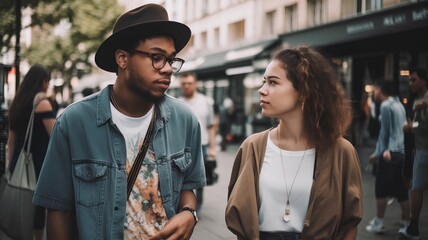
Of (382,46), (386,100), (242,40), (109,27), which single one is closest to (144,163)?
(386,100)

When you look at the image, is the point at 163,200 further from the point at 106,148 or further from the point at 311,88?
the point at 311,88

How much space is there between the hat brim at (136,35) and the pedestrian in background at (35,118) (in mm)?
2485

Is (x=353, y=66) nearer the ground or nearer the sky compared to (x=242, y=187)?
nearer the sky

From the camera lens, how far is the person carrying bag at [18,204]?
3.99 metres

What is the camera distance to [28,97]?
496 cm

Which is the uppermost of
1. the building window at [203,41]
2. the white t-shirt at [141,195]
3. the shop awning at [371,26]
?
the building window at [203,41]

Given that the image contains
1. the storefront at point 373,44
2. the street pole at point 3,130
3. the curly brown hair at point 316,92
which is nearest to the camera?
the curly brown hair at point 316,92

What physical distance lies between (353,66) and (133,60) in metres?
14.5

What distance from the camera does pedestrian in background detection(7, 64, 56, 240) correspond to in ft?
16.0

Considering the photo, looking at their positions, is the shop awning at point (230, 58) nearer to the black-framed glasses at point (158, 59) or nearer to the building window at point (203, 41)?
the building window at point (203, 41)

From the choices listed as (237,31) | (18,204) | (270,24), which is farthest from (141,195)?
(237,31)

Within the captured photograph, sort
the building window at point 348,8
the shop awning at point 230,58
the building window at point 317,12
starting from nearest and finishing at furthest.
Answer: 1. the building window at point 348,8
2. the building window at point 317,12
3. the shop awning at point 230,58

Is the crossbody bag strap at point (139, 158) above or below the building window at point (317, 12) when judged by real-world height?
below

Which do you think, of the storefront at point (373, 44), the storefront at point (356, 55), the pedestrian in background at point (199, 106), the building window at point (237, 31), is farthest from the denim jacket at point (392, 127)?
the building window at point (237, 31)
